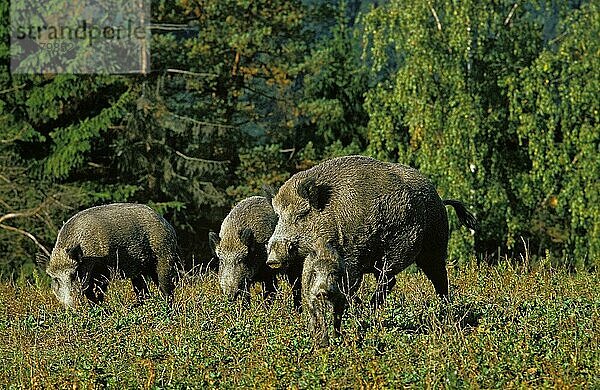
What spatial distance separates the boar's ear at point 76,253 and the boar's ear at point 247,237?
2039 millimetres

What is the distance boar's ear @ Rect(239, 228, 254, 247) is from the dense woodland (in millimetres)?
8902

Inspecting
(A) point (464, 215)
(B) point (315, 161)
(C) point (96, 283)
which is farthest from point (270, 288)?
(B) point (315, 161)

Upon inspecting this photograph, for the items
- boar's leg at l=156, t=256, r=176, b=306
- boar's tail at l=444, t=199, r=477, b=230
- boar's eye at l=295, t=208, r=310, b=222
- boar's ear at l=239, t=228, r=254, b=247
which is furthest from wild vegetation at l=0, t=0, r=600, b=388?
boar's eye at l=295, t=208, r=310, b=222

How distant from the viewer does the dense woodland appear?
79.4 feet

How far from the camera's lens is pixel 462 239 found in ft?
79.5

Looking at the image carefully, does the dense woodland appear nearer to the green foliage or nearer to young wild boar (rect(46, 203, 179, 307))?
the green foliage

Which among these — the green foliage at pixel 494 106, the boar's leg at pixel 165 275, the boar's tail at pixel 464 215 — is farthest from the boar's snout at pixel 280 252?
the green foliage at pixel 494 106

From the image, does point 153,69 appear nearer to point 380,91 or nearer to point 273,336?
point 380,91

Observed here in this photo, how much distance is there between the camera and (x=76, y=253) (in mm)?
12008

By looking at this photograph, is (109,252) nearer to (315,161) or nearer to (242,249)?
(242,249)

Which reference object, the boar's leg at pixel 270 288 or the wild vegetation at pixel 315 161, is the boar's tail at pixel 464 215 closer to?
the wild vegetation at pixel 315 161

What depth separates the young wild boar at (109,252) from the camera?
1205 centimetres

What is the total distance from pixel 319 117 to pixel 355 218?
965 inches

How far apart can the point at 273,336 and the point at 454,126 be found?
1539 centimetres
